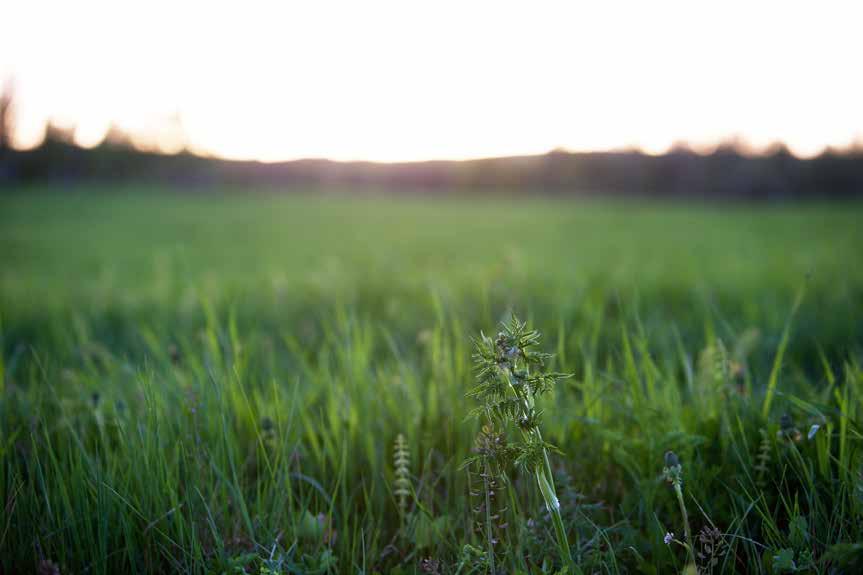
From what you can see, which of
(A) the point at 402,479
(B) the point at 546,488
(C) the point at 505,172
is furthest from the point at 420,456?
(C) the point at 505,172

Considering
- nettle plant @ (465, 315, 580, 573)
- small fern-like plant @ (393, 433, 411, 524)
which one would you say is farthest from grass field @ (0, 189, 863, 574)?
nettle plant @ (465, 315, 580, 573)

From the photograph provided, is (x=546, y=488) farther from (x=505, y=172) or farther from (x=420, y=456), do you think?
(x=505, y=172)

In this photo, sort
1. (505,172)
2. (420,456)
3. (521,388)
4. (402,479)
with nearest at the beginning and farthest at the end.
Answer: (521,388), (402,479), (420,456), (505,172)

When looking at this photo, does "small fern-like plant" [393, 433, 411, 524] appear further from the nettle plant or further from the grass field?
the nettle plant

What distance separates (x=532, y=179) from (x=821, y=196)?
16378 millimetres

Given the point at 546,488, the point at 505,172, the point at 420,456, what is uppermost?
the point at 505,172

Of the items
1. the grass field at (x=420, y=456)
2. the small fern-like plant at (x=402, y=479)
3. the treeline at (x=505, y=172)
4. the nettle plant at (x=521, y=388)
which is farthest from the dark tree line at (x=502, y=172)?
the nettle plant at (x=521, y=388)

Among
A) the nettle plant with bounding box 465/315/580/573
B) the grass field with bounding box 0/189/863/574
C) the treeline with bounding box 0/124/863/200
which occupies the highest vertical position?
the treeline with bounding box 0/124/863/200

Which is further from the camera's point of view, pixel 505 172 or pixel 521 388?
pixel 505 172

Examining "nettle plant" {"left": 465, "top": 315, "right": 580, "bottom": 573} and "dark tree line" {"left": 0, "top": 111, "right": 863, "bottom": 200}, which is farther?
"dark tree line" {"left": 0, "top": 111, "right": 863, "bottom": 200}

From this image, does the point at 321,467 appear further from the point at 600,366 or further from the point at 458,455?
the point at 600,366

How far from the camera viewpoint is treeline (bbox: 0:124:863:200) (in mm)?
28359

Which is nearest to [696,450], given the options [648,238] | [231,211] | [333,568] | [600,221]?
[333,568]

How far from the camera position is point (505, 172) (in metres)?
36.1
